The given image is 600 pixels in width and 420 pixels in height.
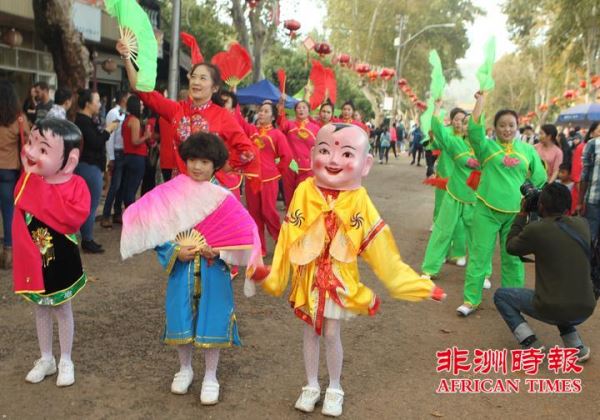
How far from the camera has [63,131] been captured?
3.54 m

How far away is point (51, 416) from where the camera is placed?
10.6ft

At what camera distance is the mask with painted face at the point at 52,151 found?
3.46 meters

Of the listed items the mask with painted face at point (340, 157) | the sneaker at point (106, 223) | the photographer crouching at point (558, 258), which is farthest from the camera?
the sneaker at point (106, 223)

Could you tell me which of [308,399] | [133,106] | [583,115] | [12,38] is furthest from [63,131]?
[583,115]

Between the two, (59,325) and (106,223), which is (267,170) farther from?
Answer: (59,325)

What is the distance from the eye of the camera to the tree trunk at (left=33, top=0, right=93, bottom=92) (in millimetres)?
8219

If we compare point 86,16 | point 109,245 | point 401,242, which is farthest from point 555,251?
point 86,16

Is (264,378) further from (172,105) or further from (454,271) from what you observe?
(454,271)

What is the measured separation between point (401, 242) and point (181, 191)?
5.51 m

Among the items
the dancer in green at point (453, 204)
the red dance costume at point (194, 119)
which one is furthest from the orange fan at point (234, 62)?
the dancer in green at point (453, 204)

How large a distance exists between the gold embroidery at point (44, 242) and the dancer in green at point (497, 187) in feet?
11.1

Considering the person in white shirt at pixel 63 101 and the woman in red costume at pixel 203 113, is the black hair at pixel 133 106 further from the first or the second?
the woman in red costume at pixel 203 113

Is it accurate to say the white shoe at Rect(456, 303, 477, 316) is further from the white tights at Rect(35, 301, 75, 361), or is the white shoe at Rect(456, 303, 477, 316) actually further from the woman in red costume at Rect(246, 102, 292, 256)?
the white tights at Rect(35, 301, 75, 361)

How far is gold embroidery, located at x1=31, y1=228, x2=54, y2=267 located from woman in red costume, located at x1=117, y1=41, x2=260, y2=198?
3.19ft
